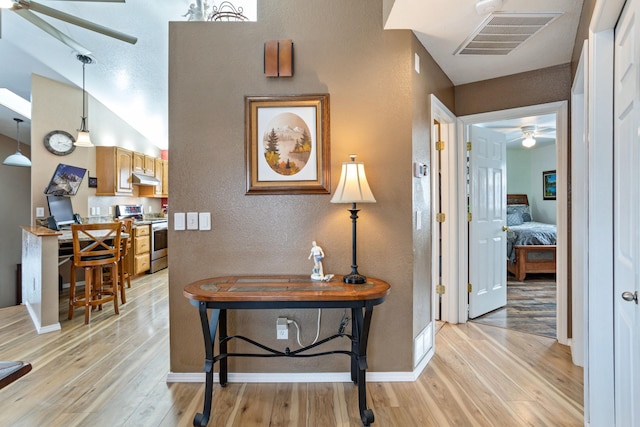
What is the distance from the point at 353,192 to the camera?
2012mm

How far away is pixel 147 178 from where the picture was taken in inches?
242

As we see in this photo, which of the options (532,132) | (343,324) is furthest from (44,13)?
(532,132)

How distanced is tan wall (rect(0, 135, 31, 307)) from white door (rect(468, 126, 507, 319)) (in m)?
7.35

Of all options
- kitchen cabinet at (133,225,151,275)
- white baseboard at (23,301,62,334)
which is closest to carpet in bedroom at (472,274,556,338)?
white baseboard at (23,301,62,334)

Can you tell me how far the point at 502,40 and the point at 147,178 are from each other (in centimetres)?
597

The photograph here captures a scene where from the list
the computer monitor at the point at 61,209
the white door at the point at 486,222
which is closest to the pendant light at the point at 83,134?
the computer monitor at the point at 61,209

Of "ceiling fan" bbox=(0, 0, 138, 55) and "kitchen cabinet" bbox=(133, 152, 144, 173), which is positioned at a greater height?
"ceiling fan" bbox=(0, 0, 138, 55)

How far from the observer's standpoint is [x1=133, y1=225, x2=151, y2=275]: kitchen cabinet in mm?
5215

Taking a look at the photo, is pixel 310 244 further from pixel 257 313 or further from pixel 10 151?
pixel 10 151

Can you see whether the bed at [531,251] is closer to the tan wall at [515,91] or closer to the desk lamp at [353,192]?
the tan wall at [515,91]

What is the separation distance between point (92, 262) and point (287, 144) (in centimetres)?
271

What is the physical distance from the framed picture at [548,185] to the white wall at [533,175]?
83 mm

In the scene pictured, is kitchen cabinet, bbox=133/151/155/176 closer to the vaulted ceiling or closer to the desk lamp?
the vaulted ceiling

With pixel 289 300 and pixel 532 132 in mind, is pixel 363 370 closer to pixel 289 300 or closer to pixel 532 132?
pixel 289 300
